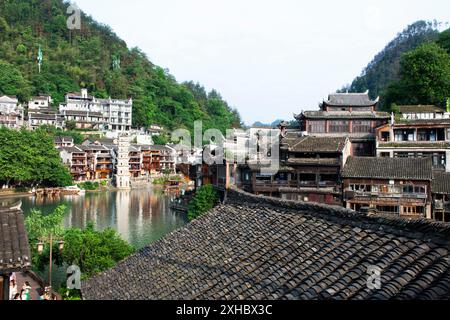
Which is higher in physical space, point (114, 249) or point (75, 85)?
point (75, 85)

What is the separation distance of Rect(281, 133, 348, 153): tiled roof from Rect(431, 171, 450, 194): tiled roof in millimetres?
5945

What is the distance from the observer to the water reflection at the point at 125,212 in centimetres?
3009

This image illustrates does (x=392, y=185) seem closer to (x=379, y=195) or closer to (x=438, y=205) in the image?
(x=379, y=195)

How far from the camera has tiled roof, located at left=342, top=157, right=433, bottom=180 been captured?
23.8 meters

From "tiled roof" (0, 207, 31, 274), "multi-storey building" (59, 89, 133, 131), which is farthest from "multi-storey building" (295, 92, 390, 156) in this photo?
"multi-storey building" (59, 89, 133, 131)

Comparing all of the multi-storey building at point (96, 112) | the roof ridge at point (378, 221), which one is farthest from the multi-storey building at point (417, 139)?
the multi-storey building at point (96, 112)

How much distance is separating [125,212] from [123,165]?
22214mm

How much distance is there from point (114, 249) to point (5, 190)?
38.1 meters

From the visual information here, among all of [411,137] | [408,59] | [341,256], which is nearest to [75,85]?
[408,59]

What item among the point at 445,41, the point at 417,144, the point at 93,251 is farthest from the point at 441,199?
the point at 445,41

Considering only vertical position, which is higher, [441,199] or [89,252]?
[441,199]

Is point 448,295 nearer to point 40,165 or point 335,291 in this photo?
point 335,291

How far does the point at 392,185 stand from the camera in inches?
950

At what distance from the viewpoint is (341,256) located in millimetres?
4426
